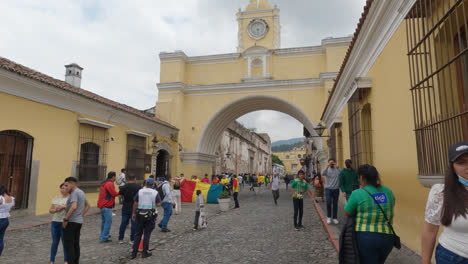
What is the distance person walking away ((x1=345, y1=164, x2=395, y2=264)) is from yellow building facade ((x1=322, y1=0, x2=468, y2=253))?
96 centimetres

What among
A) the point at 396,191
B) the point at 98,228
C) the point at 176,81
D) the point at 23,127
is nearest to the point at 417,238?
the point at 396,191

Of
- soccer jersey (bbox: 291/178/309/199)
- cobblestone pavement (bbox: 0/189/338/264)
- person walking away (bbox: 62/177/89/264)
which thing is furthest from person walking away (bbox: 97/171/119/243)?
soccer jersey (bbox: 291/178/309/199)

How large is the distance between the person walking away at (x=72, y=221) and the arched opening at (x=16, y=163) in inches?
221

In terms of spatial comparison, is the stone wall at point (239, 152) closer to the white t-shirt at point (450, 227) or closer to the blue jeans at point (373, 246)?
the blue jeans at point (373, 246)

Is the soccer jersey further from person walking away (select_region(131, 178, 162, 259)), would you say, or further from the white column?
the white column

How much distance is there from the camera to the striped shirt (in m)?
2.95

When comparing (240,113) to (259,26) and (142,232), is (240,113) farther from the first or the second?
(142,232)

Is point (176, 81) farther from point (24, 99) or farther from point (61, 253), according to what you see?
point (61, 253)

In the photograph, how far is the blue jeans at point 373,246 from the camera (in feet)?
9.55

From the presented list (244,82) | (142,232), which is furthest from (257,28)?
(142,232)

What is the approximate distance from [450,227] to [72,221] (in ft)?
14.9

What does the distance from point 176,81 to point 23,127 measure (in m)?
11.2

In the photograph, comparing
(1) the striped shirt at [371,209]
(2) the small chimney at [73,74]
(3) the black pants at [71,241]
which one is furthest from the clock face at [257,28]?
(1) the striped shirt at [371,209]

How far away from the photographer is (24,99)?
9109 mm
